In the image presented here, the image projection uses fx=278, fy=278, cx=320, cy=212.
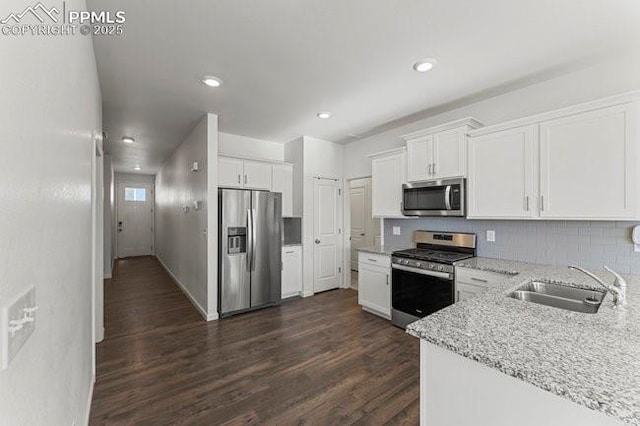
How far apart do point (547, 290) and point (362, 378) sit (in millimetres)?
1593

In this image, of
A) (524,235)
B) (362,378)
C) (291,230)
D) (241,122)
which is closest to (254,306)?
(291,230)

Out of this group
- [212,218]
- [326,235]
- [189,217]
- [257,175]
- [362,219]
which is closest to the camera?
[212,218]

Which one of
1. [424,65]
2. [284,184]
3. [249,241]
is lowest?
[249,241]

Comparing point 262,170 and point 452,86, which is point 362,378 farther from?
point 262,170

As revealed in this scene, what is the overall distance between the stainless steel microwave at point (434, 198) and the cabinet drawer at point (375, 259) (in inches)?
25.1

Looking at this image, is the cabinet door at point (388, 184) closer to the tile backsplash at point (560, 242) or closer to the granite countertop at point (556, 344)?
the tile backsplash at point (560, 242)

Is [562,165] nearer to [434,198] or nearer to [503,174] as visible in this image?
[503,174]

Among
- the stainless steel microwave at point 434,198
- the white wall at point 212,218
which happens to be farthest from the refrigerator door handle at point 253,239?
the stainless steel microwave at point 434,198

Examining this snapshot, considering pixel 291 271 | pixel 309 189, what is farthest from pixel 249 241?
pixel 309 189

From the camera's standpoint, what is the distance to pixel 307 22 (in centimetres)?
191

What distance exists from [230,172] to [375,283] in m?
2.60

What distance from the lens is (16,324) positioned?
615mm

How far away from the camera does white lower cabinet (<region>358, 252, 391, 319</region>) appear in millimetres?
3600

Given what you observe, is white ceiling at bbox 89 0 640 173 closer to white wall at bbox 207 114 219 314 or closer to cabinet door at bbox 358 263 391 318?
white wall at bbox 207 114 219 314
